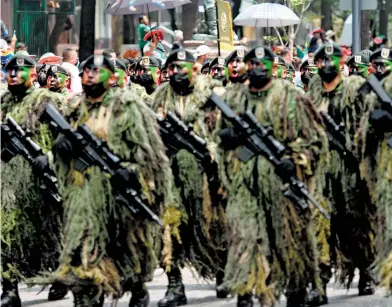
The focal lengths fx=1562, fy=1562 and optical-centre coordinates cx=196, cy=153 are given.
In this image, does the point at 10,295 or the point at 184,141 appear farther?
the point at 184,141

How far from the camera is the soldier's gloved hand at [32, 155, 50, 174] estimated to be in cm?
1210

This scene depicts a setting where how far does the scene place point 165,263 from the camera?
12789mm

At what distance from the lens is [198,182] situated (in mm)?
12930

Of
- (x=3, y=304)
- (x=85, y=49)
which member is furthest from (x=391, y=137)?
(x=85, y=49)

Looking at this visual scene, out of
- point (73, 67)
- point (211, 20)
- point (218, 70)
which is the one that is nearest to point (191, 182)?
point (218, 70)

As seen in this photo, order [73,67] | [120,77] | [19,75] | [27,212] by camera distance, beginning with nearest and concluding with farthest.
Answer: [27,212] < [19,75] < [120,77] < [73,67]

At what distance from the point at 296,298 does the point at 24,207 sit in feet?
A: 7.88

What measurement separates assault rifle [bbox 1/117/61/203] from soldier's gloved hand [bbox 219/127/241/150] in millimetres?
1600

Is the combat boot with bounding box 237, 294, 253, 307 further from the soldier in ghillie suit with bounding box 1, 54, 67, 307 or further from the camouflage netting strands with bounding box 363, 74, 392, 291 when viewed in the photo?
the soldier in ghillie suit with bounding box 1, 54, 67, 307

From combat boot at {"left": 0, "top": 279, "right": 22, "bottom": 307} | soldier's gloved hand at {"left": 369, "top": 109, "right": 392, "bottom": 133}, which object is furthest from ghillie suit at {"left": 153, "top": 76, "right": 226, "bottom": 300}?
soldier's gloved hand at {"left": 369, "top": 109, "right": 392, "bottom": 133}

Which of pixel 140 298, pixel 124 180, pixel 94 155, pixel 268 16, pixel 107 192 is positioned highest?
pixel 268 16

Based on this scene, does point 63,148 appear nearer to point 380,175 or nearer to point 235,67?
point 380,175

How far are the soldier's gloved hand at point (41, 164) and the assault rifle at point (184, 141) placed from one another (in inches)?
43.1

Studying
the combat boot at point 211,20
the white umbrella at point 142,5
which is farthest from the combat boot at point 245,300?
the combat boot at point 211,20
